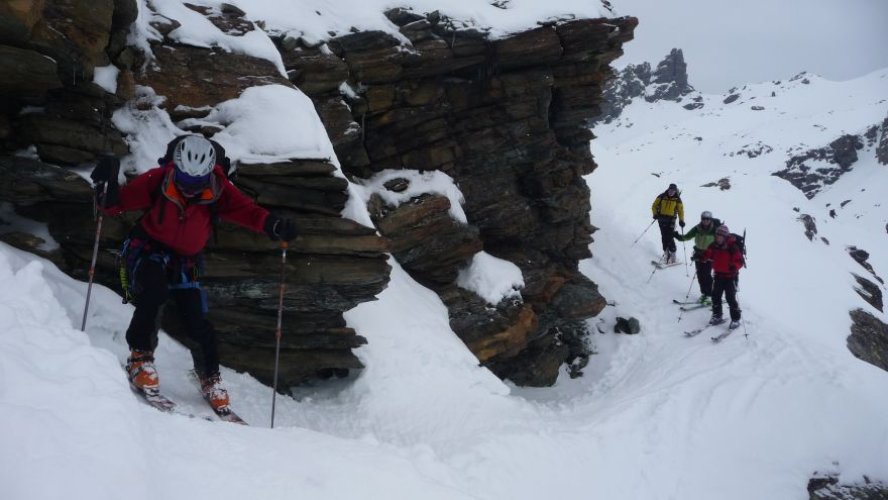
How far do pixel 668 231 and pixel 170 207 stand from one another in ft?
61.4

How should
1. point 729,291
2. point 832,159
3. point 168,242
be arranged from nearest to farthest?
point 168,242 < point 729,291 < point 832,159

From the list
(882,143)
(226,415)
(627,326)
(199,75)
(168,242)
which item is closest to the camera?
(168,242)

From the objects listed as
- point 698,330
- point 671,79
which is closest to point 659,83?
point 671,79

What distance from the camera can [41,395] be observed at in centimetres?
366

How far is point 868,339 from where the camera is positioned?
20.6m

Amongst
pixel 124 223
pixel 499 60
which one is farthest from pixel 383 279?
pixel 499 60

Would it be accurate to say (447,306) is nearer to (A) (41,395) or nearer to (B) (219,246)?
(B) (219,246)

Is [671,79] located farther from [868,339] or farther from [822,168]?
[868,339]

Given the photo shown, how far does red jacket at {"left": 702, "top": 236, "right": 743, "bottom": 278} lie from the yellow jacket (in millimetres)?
4889

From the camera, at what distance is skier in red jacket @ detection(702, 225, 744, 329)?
14641 millimetres

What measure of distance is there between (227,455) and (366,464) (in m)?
1.30

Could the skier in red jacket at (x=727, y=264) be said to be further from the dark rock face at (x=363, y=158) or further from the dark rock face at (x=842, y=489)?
the dark rock face at (x=842, y=489)

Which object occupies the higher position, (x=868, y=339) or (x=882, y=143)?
(x=868, y=339)

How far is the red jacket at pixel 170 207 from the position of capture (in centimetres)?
588
